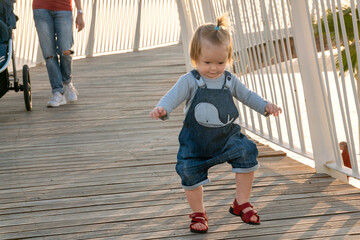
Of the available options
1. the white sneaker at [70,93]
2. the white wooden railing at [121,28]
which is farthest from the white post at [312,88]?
the white wooden railing at [121,28]

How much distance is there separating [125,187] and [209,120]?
126 cm

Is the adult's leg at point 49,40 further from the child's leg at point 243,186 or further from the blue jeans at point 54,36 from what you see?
the child's leg at point 243,186

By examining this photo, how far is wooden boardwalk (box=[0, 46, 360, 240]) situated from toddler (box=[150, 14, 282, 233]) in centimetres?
25

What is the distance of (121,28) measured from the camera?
1498 centimetres

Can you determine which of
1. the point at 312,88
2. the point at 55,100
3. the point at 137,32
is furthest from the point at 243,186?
the point at 137,32

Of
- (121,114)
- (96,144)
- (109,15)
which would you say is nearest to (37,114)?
(121,114)

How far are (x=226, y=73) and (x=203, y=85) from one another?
16cm

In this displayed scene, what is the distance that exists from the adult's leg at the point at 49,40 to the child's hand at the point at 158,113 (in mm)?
4296

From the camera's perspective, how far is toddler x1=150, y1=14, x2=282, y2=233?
341 cm

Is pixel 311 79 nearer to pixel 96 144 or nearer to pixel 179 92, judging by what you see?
pixel 179 92

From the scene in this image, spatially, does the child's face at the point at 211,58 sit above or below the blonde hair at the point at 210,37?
below

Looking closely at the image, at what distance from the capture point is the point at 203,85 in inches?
136

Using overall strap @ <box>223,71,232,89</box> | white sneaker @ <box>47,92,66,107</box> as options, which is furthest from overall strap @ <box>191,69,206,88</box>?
white sneaker @ <box>47,92,66,107</box>

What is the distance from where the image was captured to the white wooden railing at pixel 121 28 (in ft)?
45.3
